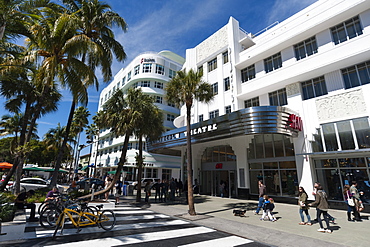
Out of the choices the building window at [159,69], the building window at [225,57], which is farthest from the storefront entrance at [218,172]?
the building window at [159,69]

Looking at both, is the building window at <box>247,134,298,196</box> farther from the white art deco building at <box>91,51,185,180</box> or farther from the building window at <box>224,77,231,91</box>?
the white art deco building at <box>91,51,185,180</box>

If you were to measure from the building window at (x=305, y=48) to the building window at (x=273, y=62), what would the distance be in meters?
1.42

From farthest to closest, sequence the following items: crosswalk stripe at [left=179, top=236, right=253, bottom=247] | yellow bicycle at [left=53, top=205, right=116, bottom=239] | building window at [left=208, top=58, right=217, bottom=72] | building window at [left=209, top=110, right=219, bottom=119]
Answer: building window at [left=208, top=58, right=217, bottom=72], building window at [left=209, top=110, right=219, bottom=119], yellow bicycle at [left=53, top=205, right=116, bottom=239], crosswalk stripe at [left=179, top=236, right=253, bottom=247]

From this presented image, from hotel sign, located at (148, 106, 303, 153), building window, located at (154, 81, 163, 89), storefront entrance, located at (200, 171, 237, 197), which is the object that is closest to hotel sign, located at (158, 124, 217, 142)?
hotel sign, located at (148, 106, 303, 153)

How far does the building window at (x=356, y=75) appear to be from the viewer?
1294 centimetres

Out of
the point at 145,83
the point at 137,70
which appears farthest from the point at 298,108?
the point at 137,70

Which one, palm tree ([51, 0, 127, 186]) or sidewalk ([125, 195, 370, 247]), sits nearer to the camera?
sidewalk ([125, 195, 370, 247])

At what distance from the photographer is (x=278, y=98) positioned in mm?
17312

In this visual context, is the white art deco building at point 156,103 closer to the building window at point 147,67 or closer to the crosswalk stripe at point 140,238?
the building window at point 147,67

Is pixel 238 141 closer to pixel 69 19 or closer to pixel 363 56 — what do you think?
pixel 363 56

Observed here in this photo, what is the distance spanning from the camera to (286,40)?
16609 millimetres

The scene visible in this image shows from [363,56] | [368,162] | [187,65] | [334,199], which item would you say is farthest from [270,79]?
[187,65]

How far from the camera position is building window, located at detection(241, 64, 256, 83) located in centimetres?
1945

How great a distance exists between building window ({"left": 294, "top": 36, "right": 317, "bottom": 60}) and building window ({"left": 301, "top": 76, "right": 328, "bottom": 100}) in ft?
7.11
